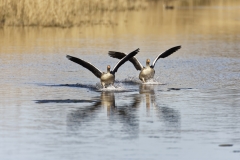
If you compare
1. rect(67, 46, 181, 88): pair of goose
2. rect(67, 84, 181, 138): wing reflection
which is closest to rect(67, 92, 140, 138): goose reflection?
rect(67, 84, 181, 138): wing reflection

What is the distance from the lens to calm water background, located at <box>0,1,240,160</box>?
1096 centimetres

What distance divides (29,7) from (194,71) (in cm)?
1541

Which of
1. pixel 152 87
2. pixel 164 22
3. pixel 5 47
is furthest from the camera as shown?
pixel 164 22

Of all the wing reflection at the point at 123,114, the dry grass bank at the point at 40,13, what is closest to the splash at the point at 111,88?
the wing reflection at the point at 123,114

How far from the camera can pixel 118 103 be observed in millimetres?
15414

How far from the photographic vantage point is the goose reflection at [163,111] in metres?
13.1

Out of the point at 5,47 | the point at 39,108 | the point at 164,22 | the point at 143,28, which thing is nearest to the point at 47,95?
the point at 39,108

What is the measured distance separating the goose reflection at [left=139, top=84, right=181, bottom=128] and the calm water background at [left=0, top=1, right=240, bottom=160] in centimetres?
2

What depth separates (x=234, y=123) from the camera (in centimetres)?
1296

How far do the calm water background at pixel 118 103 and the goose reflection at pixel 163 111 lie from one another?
0.06 ft

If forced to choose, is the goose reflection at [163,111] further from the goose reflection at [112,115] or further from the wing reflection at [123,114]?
the goose reflection at [112,115]

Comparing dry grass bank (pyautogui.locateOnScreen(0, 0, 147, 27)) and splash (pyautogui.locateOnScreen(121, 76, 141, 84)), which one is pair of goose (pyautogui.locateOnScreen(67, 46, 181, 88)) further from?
dry grass bank (pyautogui.locateOnScreen(0, 0, 147, 27))

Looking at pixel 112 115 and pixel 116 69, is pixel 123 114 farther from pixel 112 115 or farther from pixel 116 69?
pixel 116 69

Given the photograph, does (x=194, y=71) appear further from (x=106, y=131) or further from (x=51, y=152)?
(x=51, y=152)
